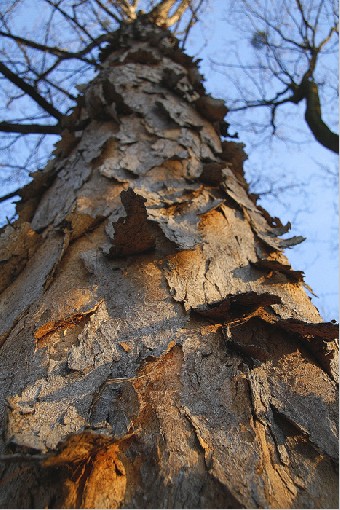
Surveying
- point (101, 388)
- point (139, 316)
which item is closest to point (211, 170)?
point (139, 316)

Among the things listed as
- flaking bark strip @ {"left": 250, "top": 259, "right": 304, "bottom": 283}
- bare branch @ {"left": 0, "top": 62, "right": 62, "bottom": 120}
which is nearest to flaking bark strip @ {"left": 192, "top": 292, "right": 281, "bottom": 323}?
flaking bark strip @ {"left": 250, "top": 259, "right": 304, "bottom": 283}

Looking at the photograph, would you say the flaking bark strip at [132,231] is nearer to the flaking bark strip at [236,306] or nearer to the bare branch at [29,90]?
the flaking bark strip at [236,306]

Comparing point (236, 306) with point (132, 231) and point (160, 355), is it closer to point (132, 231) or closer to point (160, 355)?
point (160, 355)

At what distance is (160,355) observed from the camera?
2.88ft

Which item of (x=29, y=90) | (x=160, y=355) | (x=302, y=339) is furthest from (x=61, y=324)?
(x=29, y=90)

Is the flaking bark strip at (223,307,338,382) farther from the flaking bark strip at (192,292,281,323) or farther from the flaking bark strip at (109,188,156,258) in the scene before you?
the flaking bark strip at (109,188,156,258)

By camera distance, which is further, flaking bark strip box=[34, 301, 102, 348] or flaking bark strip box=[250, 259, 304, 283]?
flaking bark strip box=[250, 259, 304, 283]

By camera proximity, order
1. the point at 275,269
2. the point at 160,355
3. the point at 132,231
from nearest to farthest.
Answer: the point at 160,355, the point at 132,231, the point at 275,269

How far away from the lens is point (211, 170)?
5.05ft

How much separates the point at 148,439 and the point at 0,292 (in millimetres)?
819

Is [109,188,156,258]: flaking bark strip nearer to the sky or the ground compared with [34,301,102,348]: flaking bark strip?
nearer to the sky

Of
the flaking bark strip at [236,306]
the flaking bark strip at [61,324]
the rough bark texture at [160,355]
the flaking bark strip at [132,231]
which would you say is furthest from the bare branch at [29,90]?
the flaking bark strip at [236,306]

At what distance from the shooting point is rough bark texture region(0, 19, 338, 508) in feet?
2.22

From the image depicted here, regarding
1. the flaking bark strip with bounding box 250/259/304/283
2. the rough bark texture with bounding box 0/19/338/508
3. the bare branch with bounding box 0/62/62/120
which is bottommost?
the rough bark texture with bounding box 0/19/338/508
